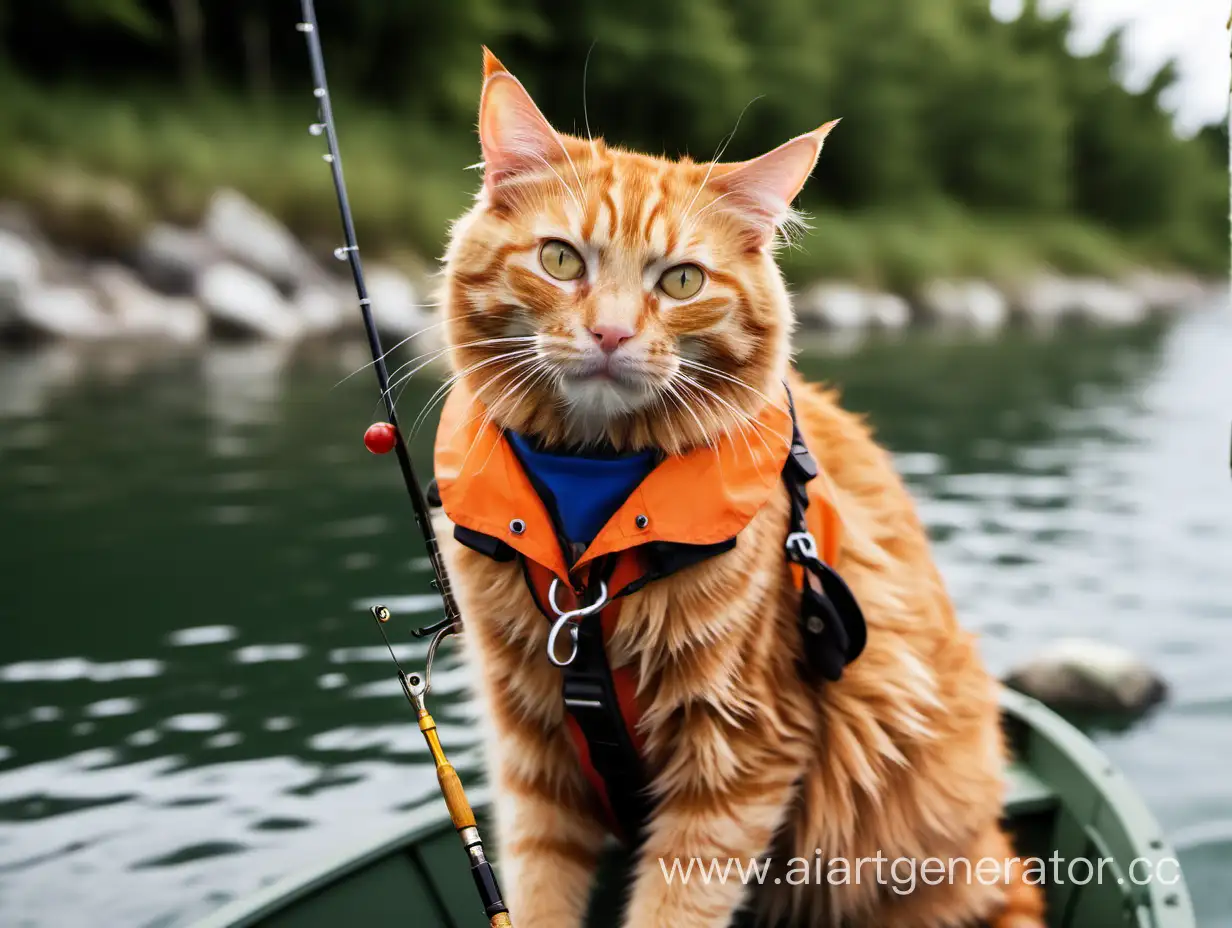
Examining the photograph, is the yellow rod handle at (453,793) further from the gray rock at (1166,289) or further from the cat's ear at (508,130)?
the gray rock at (1166,289)

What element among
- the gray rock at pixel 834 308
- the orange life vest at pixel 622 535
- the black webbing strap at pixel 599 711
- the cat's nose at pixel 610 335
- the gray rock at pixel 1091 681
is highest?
the gray rock at pixel 834 308

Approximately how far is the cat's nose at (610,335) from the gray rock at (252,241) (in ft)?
52.9

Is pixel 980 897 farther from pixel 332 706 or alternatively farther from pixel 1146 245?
pixel 1146 245

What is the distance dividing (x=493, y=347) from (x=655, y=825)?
876mm

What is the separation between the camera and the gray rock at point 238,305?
1573cm

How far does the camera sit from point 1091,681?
16.1 feet

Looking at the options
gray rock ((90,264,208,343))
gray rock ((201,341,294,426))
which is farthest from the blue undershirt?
gray rock ((90,264,208,343))

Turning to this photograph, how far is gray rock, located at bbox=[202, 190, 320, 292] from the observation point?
54.9 feet

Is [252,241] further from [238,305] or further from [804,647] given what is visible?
[804,647]

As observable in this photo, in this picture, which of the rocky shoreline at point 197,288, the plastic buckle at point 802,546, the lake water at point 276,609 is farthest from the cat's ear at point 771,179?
the rocky shoreline at point 197,288

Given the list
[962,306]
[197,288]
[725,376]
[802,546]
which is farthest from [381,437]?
[962,306]

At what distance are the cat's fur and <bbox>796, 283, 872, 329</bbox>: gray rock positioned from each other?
21.4 metres

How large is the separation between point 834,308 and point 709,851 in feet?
74.7

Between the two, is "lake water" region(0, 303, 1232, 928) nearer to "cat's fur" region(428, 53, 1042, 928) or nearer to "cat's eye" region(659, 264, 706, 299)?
"cat's fur" region(428, 53, 1042, 928)
